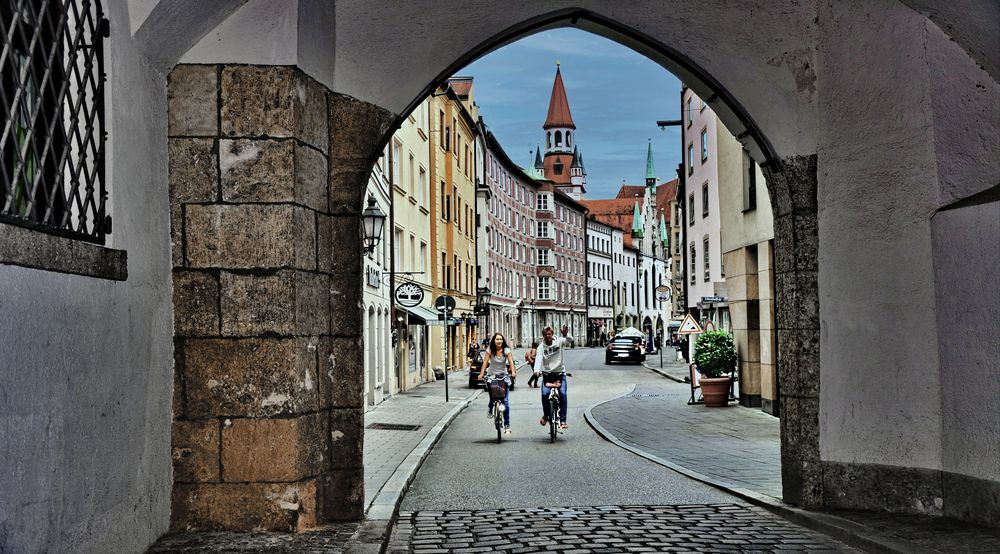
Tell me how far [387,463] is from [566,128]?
5140 inches

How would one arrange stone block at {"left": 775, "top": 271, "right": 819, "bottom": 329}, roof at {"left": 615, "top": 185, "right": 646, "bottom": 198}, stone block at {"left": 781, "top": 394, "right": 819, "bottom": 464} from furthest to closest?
roof at {"left": 615, "top": 185, "right": 646, "bottom": 198} → stone block at {"left": 775, "top": 271, "right": 819, "bottom": 329} → stone block at {"left": 781, "top": 394, "right": 819, "bottom": 464}

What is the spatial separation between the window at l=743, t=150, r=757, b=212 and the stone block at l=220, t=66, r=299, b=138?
14704mm

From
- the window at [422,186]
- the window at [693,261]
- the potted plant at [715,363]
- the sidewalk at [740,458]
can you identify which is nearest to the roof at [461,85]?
the window at [422,186]

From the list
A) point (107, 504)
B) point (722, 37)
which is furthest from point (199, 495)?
point (722, 37)

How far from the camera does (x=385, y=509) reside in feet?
29.4

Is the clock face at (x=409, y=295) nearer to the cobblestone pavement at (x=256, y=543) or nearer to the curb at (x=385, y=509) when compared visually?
the curb at (x=385, y=509)

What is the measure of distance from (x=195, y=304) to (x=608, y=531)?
3553mm

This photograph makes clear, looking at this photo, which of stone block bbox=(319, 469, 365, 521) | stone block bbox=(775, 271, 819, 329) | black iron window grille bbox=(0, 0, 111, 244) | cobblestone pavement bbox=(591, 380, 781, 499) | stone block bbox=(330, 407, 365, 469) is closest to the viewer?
black iron window grille bbox=(0, 0, 111, 244)

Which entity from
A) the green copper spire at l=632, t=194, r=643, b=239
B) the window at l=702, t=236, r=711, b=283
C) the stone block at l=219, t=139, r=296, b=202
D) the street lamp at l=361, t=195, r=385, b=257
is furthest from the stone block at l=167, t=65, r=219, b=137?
the green copper spire at l=632, t=194, r=643, b=239

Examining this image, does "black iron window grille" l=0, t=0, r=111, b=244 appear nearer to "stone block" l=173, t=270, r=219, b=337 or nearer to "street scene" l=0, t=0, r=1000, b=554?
"street scene" l=0, t=0, r=1000, b=554

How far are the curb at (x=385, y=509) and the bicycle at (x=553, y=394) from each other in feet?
6.66

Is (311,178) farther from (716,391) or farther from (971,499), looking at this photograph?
(716,391)

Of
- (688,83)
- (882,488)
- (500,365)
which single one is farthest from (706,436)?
(688,83)

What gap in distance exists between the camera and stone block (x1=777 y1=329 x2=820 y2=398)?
9055mm
